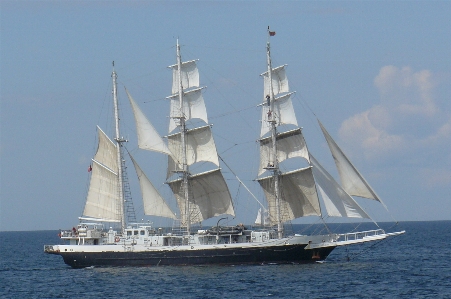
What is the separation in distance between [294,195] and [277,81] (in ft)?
30.7

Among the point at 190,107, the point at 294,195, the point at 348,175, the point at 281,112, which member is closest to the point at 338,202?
the point at 348,175

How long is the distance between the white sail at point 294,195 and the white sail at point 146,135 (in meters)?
8.61

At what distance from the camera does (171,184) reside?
69.0 m

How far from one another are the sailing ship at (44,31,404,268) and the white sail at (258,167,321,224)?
0.08m

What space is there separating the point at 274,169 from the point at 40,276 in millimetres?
20893

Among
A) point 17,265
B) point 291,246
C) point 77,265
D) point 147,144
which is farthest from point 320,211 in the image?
point 17,265

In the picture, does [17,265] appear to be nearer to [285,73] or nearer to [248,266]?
[248,266]

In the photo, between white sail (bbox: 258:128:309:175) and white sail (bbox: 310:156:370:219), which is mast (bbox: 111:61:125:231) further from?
white sail (bbox: 310:156:370:219)

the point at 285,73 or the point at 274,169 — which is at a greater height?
the point at 285,73

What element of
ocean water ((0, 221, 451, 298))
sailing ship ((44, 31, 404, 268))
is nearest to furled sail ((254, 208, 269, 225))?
sailing ship ((44, 31, 404, 268))

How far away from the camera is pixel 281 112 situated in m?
67.2

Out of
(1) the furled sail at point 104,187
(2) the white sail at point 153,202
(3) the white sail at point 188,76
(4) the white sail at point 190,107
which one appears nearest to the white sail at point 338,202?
(4) the white sail at point 190,107

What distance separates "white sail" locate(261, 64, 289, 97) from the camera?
218 ft

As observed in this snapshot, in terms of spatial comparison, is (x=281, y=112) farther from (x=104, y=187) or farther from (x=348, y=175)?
(x=104, y=187)
